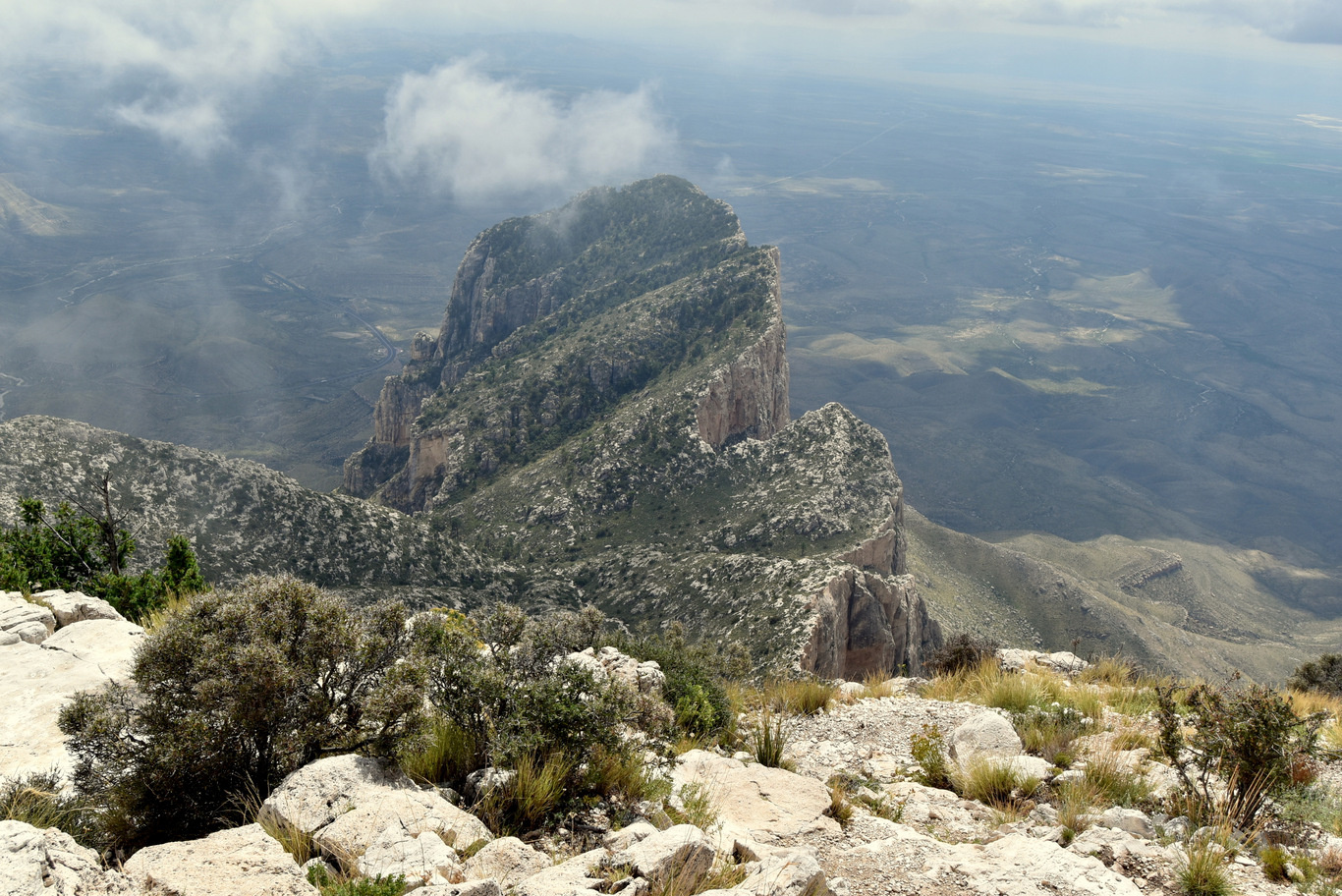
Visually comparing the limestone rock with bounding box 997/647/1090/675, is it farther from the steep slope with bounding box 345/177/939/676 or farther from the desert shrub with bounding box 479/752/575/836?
the steep slope with bounding box 345/177/939/676

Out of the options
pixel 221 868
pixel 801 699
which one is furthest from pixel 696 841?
pixel 801 699

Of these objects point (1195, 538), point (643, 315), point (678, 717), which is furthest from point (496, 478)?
point (1195, 538)

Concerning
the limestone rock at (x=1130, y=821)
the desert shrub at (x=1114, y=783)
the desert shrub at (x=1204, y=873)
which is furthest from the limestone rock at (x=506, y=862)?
the desert shrub at (x=1114, y=783)

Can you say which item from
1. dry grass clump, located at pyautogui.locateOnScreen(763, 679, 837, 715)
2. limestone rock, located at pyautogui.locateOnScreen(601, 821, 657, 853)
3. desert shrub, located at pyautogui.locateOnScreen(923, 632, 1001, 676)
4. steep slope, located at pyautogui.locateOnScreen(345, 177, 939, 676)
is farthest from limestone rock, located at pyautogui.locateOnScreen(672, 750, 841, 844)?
steep slope, located at pyautogui.locateOnScreen(345, 177, 939, 676)

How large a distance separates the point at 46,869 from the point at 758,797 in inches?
334

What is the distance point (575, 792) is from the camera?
10.9 metres

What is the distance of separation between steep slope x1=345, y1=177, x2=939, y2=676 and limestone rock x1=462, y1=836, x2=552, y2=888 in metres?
31.9

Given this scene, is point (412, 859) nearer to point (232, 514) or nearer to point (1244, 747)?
point (1244, 747)

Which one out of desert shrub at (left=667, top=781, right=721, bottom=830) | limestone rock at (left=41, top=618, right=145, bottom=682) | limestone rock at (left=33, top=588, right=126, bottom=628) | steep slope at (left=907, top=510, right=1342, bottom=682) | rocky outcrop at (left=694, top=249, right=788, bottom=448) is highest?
desert shrub at (left=667, top=781, right=721, bottom=830)

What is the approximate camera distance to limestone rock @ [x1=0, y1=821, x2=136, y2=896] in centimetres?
706

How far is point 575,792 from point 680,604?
40.9m

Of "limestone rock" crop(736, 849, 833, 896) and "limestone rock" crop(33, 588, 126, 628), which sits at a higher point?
"limestone rock" crop(736, 849, 833, 896)

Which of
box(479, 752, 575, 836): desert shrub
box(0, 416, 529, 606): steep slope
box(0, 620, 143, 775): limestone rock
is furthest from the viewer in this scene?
box(0, 416, 529, 606): steep slope

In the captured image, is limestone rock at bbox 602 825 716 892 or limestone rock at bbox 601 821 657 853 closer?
limestone rock at bbox 602 825 716 892
